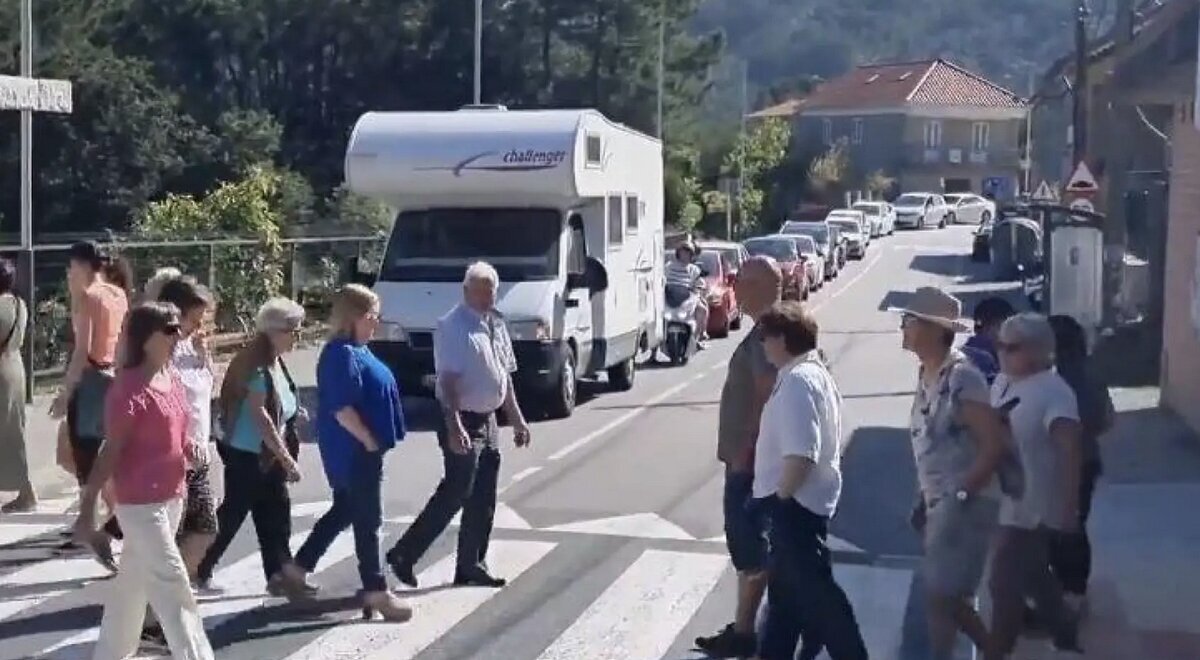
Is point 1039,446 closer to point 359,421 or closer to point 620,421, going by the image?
point 359,421

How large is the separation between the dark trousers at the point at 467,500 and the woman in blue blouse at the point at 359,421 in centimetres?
77

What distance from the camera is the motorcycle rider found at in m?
26.6

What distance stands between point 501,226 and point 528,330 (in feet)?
4.50

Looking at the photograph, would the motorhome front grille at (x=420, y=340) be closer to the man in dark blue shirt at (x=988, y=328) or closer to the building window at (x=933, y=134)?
the man in dark blue shirt at (x=988, y=328)

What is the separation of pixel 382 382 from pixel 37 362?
1399 cm

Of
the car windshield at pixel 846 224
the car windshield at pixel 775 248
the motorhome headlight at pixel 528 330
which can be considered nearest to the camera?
the motorhome headlight at pixel 528 330

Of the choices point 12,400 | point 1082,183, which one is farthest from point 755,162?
point 12,400

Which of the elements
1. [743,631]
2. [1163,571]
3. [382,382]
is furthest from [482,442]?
[1163,571]

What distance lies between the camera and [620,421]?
61.3ft

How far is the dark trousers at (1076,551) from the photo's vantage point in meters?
8.07

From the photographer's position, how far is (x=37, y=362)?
2166 cm

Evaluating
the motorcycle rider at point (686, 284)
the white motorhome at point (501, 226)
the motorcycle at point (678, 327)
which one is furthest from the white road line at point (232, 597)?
the motorcycle rider at point (686, 284)

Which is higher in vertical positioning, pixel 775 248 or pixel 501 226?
pixel 501 226

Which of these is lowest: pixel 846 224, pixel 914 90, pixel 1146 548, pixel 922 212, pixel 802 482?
pixel 1146 548
